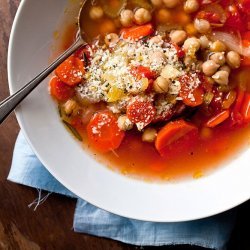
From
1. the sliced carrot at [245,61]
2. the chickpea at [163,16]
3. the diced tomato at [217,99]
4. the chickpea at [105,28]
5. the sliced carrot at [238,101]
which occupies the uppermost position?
the chickpea at [105,28]

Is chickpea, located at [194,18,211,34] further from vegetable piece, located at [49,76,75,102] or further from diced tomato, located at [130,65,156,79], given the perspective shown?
vegetable piece, located at [49,76,75,102]

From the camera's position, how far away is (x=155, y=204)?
2.70 meters

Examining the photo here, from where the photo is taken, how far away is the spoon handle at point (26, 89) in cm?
244

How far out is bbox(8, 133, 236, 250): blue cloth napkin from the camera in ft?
9.19

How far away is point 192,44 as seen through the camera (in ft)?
8.75

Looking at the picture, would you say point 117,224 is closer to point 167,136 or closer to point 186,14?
point 167,136

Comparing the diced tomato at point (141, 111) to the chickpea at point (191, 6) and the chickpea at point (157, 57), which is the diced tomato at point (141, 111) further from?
the chickpea at point (191, 6)

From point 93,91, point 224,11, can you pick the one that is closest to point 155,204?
point 93,91

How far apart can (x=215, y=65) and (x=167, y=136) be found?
451 mm

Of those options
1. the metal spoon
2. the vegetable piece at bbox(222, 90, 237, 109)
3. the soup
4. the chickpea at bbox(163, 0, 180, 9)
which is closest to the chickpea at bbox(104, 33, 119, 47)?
the soup

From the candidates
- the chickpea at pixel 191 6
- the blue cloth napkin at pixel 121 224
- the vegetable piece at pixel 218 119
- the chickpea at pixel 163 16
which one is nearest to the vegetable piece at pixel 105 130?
the blue cloth napkin at pixel 121 224

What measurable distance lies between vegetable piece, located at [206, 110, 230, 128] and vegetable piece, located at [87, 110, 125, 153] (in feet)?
1.56

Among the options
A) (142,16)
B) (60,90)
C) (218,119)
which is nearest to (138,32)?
(142,16)

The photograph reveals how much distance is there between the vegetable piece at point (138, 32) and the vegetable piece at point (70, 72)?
31 centimetres
